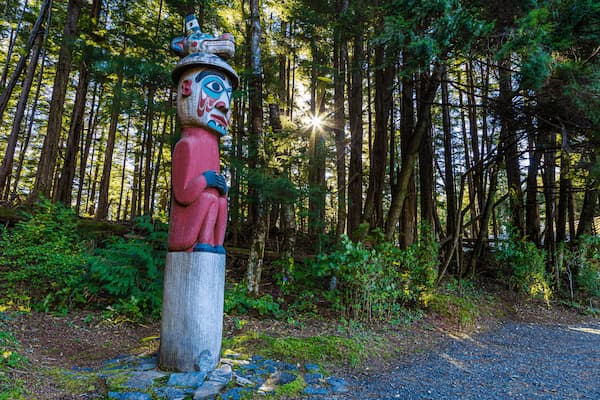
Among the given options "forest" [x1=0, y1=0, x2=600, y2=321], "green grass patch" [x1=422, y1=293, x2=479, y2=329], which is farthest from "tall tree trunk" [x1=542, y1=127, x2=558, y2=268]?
"green grass patch" [x1=422, y1=293, x2=479, y2=329]

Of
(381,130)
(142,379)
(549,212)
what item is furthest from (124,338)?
(549,212)

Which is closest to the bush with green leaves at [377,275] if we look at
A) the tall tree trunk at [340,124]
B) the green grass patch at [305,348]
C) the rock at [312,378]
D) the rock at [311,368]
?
the green grass patch at [305,348]

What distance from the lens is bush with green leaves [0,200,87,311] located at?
17.0 ft

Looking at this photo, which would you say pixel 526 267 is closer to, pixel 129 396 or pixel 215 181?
pixel 215 181

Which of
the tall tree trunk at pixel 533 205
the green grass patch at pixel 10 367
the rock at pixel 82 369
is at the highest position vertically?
the tall tree trunk at pixel 533 205

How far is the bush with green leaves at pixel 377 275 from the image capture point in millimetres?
5578

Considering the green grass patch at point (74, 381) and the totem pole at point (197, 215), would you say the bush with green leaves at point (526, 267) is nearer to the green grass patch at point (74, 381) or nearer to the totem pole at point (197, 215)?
the totem pole at point (197, 215)

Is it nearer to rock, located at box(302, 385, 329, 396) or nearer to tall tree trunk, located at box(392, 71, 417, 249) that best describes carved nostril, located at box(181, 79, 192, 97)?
rock, located at box(302, 385, 329, 396)

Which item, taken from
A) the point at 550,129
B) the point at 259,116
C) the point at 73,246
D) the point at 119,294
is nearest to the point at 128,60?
the point at 259,116

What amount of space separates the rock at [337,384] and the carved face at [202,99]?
2.98 m

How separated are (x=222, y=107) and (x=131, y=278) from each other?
10.0 ft

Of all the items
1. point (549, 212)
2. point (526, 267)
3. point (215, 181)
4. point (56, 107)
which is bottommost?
point (526, 267)

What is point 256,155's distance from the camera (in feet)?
21.7

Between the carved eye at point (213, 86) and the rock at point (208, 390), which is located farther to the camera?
the carved eye at point (213, 86)
